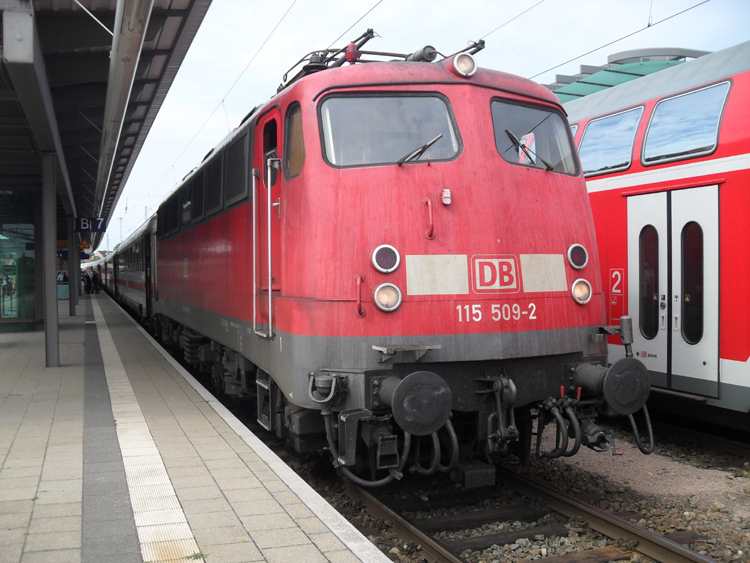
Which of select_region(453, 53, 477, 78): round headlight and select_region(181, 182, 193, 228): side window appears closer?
select_region(453, 53, 477, 78): round headlight

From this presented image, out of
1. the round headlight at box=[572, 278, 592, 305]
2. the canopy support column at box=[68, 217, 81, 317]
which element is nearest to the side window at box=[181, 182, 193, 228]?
the round headlight at box=[572, 278, 592, 305]

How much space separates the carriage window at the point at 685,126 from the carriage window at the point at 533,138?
1990 millimetres

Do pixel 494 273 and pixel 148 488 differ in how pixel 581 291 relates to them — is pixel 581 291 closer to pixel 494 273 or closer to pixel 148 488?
pixel 494 273

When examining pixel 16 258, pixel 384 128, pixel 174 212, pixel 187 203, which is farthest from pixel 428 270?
pixel 16 258

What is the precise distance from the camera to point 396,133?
17.3 ft

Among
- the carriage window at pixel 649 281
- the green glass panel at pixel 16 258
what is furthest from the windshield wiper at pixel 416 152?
the green glass panel at pixel 16 258

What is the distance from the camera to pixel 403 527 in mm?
4824

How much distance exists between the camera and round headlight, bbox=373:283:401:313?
4824mm

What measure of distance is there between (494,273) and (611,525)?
6.27 ft

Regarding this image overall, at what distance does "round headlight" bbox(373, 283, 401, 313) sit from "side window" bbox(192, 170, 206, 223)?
15.9ft

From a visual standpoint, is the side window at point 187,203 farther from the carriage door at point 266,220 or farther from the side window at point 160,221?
the carriage door at point 266,220

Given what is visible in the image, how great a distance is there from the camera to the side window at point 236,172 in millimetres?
6695

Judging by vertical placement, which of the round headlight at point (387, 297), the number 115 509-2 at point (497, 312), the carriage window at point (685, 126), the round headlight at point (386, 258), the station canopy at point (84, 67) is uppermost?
the station canopy at point (84, 67)

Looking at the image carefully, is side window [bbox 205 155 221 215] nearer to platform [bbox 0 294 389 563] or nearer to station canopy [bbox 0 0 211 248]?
station canopy [bbox 0 0 211 248]
